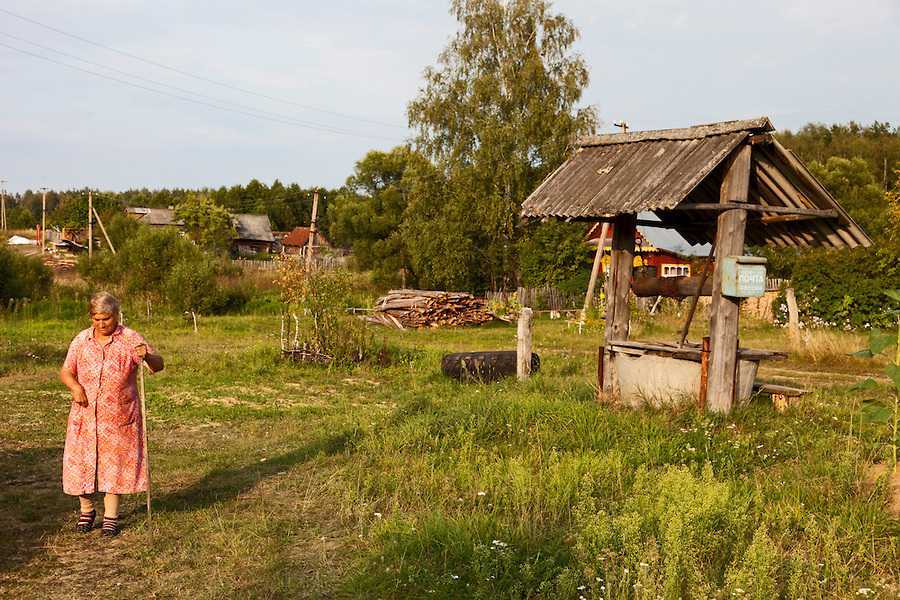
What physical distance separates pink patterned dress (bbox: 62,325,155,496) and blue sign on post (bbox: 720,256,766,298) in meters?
6.13

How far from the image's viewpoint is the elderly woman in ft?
19.7

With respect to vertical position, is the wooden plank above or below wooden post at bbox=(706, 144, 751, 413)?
above

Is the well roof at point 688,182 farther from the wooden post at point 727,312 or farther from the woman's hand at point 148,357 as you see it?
the woman's hand at point 148,357

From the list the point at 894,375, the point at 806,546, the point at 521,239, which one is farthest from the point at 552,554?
the point at 521,239

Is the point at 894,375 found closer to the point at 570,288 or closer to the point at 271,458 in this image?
the point at 271,458

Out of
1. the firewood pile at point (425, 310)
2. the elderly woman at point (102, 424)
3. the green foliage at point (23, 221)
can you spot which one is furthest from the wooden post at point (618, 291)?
the green foliage at point (23, 221)

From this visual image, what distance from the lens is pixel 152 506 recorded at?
674 cm

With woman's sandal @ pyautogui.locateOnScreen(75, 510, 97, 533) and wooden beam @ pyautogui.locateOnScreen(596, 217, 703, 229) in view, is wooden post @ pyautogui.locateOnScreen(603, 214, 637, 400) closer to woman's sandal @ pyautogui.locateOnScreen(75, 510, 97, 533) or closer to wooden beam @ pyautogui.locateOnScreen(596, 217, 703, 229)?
wooden beam @ pyautogui.locateOnScreen(596, 217, 703, 229)

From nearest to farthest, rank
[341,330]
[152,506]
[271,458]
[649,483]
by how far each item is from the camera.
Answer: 1. [649,483]
2. [152,506]
3. [271,458]
4. [341,330]

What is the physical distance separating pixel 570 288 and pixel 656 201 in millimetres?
24740

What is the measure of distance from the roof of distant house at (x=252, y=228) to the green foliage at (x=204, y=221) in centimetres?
1094

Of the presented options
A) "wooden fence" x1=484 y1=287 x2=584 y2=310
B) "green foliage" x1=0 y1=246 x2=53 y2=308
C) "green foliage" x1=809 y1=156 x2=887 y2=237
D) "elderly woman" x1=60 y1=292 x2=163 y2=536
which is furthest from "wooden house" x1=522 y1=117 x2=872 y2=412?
"green foliage" x1=809 y1=156 x2=887 y2=237

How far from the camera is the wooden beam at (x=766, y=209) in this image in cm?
886

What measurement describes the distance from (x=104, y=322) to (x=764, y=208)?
6.83 m
